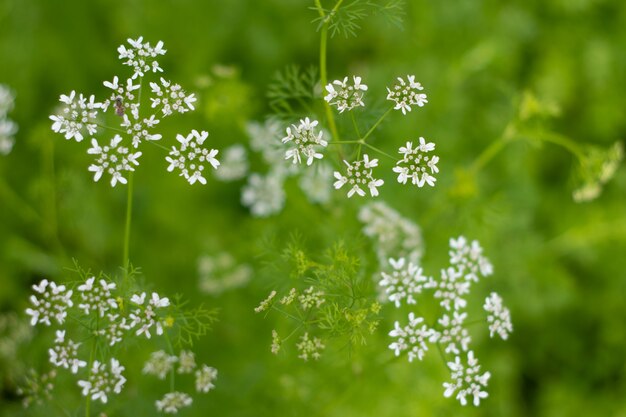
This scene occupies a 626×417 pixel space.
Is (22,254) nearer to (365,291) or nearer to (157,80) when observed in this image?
(157,80)

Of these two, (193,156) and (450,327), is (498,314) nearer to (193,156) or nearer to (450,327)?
(450,327)

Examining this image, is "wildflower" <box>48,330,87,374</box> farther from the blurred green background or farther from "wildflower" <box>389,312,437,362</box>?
the blurred green background

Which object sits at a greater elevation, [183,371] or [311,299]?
[311,299]

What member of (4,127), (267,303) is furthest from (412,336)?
(4,127)

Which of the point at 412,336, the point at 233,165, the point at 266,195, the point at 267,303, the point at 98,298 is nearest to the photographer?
the point at 267,303

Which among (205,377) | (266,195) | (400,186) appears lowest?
(205,377)

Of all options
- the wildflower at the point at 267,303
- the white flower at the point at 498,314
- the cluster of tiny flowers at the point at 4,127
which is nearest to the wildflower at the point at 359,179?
the wildflower at the point at 267,303

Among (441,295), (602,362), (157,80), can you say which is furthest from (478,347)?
(157,80)
